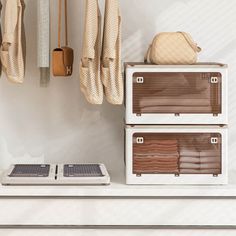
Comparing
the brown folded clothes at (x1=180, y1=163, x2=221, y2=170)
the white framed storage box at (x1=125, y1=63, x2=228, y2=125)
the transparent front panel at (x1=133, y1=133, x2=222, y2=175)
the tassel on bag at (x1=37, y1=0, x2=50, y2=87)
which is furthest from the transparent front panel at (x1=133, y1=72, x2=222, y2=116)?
the tassel on bag at (x1=37, y1=0, x2=50, y2=87)

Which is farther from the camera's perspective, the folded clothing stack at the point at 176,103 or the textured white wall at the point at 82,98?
the textured white wall at the point at 82,98

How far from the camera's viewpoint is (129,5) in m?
2.89

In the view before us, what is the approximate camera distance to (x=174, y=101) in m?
2.56

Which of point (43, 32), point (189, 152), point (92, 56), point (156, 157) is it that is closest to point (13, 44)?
point (43, 32)

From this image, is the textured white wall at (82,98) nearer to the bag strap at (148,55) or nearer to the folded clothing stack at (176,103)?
the bag strap at (148,55)

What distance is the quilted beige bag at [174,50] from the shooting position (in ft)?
8.45

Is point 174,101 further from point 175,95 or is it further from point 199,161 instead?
point 199,161

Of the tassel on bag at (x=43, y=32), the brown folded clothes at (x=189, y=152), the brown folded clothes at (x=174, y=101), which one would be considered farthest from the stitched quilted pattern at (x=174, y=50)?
the tassel on bag at (x=43, y=32)

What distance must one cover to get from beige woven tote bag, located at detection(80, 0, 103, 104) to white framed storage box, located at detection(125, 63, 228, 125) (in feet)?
0.49

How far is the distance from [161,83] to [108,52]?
0.27m

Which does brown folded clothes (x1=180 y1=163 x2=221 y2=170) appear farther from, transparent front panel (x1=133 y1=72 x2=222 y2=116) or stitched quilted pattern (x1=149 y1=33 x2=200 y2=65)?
stitched quilted pattern (x1=149 y1=33 x2=200 y2=65)
